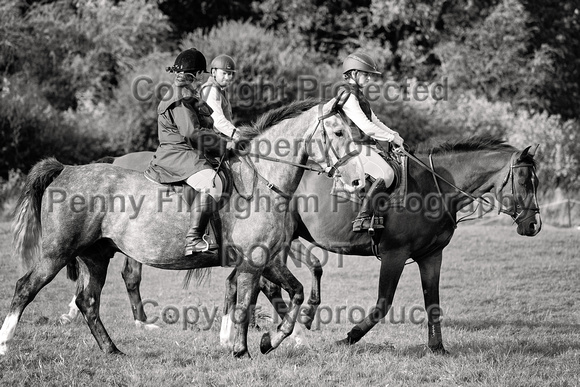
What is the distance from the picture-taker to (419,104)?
28.0 meters

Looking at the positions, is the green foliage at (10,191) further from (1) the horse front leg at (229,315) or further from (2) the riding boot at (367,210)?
(2) the riding boot at (367,210)

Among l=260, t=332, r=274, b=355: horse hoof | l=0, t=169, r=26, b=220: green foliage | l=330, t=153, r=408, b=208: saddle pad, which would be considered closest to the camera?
l=260, t=332, r=274, b=355: horse hoof

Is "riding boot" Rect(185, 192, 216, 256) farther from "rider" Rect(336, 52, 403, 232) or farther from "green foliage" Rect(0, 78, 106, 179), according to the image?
"green foliage" Rect(0, 78, 106, 179)

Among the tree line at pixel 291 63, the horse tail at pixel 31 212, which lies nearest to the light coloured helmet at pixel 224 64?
the horse tail at pixel 31 212

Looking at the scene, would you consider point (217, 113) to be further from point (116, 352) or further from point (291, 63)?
point (291, 63)

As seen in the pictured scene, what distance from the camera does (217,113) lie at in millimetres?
7855

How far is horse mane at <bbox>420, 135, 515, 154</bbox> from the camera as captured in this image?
8945mm

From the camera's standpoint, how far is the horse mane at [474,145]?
8.95 m

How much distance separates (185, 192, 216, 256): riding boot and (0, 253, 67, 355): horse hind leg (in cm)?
130

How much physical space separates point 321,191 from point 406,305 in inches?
142

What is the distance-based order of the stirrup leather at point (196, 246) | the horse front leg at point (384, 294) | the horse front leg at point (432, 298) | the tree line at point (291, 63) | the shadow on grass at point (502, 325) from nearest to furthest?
the stirrup leather at point (196, 246) → the horse front leg at point (384, 294) → the horse front leg at point (432, 298) → the shadow on grass at point (502, 325) → the tree line at point (291, 63)

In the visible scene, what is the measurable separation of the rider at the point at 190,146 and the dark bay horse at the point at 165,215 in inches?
8.5

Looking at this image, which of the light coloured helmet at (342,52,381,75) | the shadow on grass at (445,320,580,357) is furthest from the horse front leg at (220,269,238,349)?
the light coloured helmet at (342,52,381,75)

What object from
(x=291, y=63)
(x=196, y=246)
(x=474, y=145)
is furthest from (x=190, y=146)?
(x=291, y=63)
